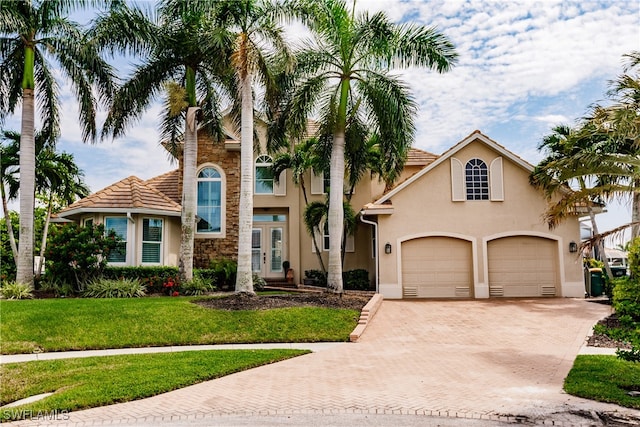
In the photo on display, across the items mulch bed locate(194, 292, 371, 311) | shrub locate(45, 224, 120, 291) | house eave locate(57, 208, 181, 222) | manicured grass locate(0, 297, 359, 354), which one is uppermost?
house eave locate(57, 208, 181, 222)

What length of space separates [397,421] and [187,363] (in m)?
4.47

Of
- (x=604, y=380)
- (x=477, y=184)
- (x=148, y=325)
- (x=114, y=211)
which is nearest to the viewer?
(x=604, y=380)

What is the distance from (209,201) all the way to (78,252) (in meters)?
6.93

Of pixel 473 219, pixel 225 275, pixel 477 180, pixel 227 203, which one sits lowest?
pixel 225 275

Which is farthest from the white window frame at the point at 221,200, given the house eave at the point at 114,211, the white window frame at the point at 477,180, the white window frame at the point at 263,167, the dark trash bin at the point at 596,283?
the dark trash bin at the point at 596,283

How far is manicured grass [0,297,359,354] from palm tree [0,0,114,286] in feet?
15.4

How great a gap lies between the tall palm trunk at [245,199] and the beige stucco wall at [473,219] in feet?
19.1

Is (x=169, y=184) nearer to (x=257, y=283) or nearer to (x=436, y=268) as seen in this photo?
(x=257, y=283)

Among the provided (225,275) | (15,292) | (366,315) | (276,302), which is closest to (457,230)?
(366,315)

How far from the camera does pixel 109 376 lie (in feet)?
26.6

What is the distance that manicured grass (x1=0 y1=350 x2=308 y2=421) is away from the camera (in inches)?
267

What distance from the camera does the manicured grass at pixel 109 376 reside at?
6.78 metres

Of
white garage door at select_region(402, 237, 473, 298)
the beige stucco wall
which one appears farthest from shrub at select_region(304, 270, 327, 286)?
white garage door at select_region(402, 237, 473, 298)

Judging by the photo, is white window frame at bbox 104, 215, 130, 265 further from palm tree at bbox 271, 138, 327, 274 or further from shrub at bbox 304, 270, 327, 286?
shrub at bbox 304, 270, 327, 286
